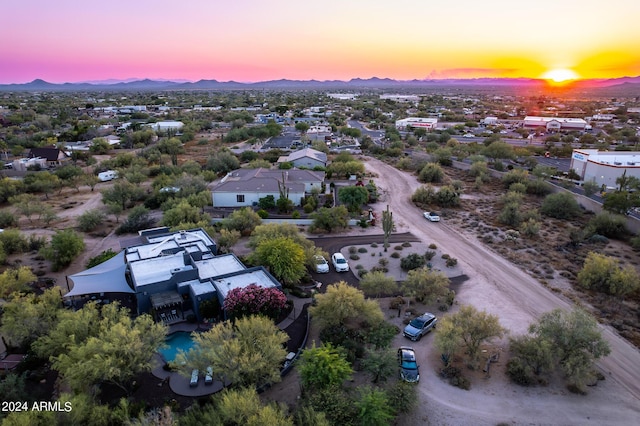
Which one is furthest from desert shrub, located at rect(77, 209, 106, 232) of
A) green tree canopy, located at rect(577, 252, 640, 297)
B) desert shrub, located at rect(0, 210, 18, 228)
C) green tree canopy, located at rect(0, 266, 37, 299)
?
green tree canopy, located at rect(577, 252, 640, 297)

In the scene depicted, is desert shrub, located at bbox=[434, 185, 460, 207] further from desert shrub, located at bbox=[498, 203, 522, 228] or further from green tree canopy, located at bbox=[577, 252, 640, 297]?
green tree canopy, located at bbox=[577, 252, 640, 297]

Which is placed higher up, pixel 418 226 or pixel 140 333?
pixel 140 333

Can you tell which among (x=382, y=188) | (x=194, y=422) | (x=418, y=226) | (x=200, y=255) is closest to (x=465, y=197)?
(x=382, y=188)

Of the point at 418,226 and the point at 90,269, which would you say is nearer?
the point at 90,269

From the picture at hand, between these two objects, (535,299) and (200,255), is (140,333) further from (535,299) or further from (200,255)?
(535,299)

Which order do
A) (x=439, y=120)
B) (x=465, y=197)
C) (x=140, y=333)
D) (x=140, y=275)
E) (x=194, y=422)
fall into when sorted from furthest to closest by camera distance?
(x=439, y=120), (x=465, y=197), (x=140, y=275), (x=140, y=333), (x=194, y=422)

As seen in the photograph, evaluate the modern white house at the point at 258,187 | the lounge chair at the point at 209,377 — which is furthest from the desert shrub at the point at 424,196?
the lounge chair at the point at 209,377
